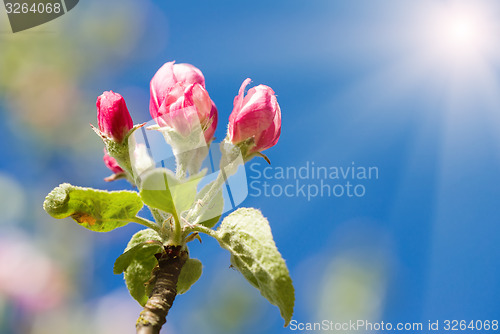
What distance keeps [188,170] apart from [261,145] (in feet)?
0.44

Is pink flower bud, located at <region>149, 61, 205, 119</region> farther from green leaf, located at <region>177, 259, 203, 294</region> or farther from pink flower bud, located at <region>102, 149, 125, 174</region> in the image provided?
Result: green leaf, located at <region>177, 259, 203, 294</region>

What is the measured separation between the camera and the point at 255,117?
2.61 ft

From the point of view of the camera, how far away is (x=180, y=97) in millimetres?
754

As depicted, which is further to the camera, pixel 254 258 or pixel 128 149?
pixel 128 149

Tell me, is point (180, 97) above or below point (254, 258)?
above

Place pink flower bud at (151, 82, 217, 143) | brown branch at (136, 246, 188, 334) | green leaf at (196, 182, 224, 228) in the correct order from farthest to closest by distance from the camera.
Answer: green leaf at (196, 182, 224, 228), pink flower bud at (151, 82, 217, 143), brown branch at (136, 246, 188, 334)

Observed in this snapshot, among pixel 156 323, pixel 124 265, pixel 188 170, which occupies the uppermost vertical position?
pixel 188 170

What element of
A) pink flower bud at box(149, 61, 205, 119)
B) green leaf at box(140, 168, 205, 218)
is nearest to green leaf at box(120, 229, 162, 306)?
green leaf at box(140, 168, 205, 218)

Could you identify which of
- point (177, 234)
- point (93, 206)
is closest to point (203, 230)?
point (177, 234)

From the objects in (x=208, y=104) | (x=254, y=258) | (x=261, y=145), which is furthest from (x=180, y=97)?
(x=254, y=258)

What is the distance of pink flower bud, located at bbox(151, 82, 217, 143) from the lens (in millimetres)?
752

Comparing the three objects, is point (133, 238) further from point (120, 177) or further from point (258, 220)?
point (258, 220)

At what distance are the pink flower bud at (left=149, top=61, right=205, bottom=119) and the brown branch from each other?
0.77 ft

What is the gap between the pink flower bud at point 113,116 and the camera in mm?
771
